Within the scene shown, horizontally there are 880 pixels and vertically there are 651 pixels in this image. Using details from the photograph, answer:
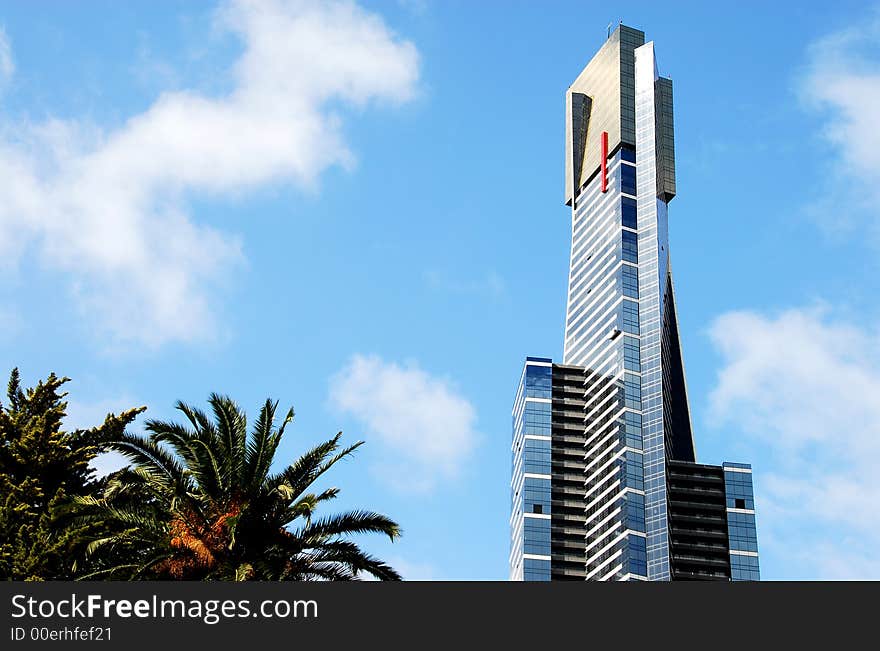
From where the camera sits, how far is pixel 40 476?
4075 centimetres

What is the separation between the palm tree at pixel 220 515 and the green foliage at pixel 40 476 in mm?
981

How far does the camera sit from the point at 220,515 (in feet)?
120

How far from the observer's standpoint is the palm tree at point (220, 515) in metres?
35.7

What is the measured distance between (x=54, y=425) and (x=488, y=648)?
23631mm

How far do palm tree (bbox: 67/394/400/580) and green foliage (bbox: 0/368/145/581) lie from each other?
981 millimetres

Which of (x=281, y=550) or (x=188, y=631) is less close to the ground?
(x=281, y=550)

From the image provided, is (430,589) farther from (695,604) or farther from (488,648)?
(695,604)

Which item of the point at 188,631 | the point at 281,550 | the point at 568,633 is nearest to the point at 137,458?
the point at 281,550

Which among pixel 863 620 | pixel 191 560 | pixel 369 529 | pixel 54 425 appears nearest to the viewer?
pixel 863 620

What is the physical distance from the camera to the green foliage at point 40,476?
37531 mm

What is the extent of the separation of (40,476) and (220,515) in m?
8.05

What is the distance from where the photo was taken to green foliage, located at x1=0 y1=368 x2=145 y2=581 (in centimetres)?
3753

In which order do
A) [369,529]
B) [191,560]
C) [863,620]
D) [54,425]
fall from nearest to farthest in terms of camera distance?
[863,620], [191,560], [369,529], [54,425]

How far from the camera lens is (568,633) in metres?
22.1
